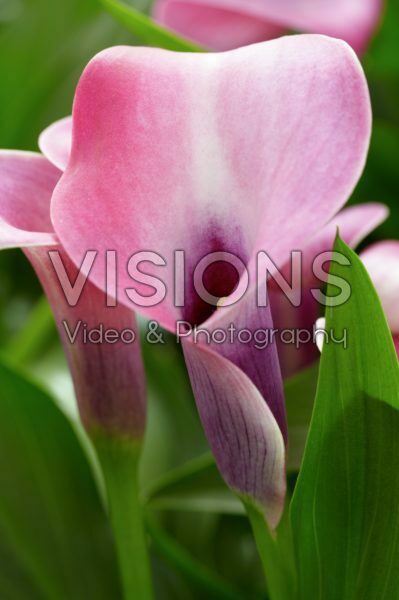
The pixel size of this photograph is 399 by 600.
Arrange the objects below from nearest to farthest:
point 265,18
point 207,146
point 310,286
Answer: point 207,146 < point 310,286 < point 265,18

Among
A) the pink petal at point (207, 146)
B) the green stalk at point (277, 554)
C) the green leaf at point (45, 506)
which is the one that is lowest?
the green leaf at point (45, 506)

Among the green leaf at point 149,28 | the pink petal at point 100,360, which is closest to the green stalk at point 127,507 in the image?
the pink petal at point 100,360

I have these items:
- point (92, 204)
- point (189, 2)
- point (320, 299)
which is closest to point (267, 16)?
point (189, 2)

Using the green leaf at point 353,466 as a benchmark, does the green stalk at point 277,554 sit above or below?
below

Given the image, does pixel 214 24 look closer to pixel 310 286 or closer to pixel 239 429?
pixel 310 286

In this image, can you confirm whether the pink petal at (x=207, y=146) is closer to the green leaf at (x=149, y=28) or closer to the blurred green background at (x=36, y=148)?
the green leaf at (x=149, y=28)

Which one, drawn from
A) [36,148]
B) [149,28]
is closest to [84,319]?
[149,28]

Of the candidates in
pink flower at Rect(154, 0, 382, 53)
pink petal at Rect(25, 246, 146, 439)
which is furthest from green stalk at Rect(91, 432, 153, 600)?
pink flower at Rect(154, 0, 382, 53)

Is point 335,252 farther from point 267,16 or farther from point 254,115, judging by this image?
point 267,16

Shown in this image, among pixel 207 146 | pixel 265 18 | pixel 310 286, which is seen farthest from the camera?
pixel 265 18
